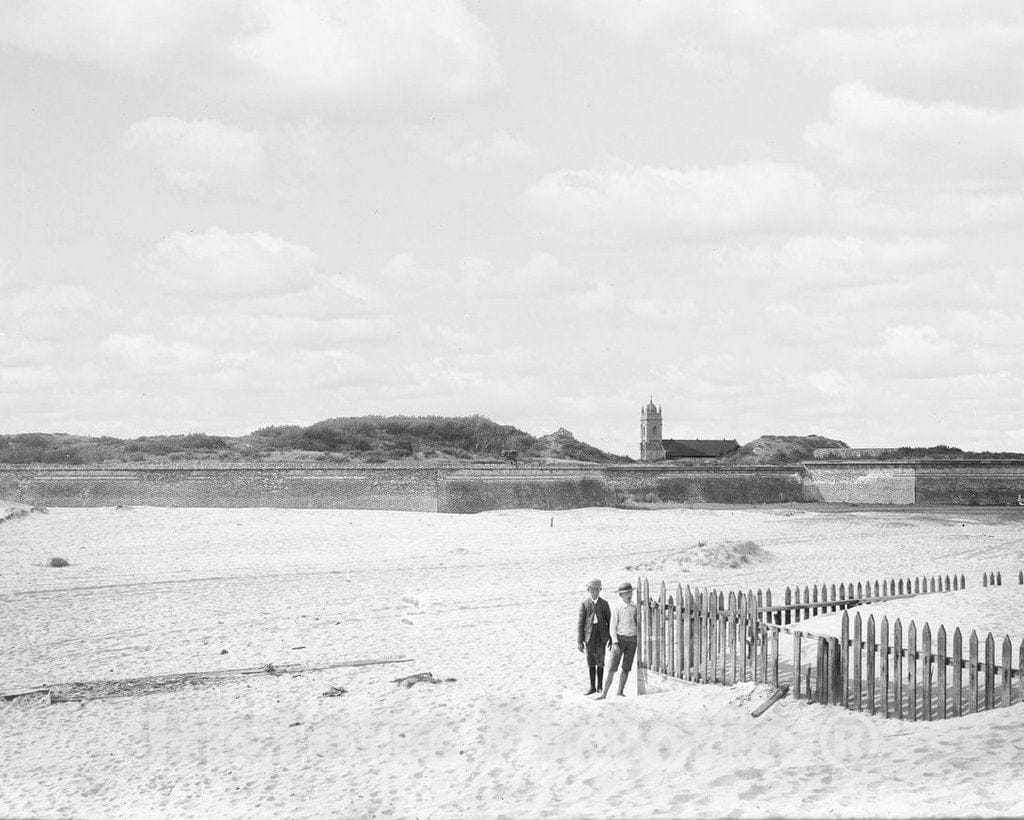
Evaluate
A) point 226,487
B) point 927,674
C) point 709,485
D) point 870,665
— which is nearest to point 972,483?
point 709,485

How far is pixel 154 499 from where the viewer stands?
46062mm

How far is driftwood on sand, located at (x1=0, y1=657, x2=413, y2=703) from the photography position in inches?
466

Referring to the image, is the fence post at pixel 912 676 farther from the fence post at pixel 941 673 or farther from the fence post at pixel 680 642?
the fence post at pixel 680 642

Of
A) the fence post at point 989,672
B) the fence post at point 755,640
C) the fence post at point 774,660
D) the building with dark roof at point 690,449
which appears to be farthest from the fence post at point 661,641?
the building with dark roof at point 690,449

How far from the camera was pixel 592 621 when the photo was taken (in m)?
10.8

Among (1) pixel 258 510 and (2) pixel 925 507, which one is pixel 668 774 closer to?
(1) pixel 258 510

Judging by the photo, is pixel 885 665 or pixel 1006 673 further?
→ pixel 885 665

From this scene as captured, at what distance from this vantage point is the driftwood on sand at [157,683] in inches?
466

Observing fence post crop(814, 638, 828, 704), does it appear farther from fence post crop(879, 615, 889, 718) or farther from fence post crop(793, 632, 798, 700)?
fence post crop(879, 615, 889, 718)

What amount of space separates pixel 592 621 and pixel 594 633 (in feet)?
0.42

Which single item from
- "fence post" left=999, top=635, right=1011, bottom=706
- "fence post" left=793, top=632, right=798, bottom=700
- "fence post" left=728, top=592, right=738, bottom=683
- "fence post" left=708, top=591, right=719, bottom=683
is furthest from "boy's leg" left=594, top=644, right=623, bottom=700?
"fence post" left=999, top=635, right=1011, bottom=706

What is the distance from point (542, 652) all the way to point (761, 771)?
5.86 m

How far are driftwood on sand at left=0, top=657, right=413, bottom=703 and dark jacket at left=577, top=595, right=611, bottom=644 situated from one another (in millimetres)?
3220

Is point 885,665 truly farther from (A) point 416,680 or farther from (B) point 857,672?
(A) point 416,680
